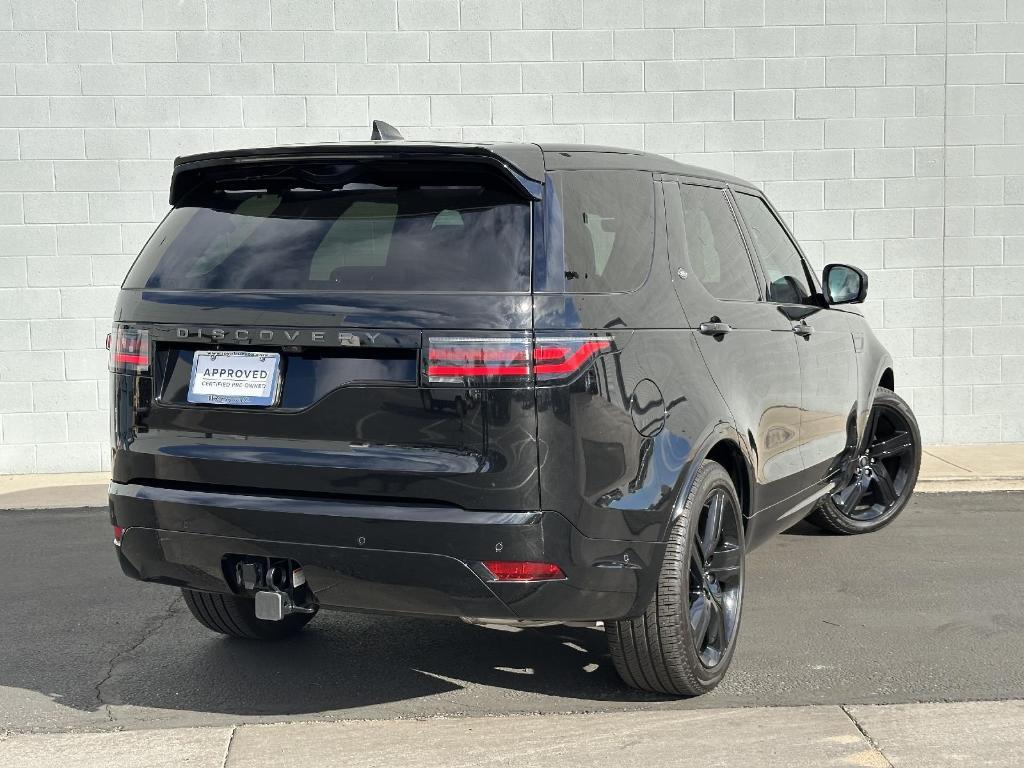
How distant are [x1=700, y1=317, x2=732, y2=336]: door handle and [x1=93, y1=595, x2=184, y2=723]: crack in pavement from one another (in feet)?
7.61

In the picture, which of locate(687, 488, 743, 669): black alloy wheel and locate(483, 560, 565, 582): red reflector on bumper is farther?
locate(687, 488, 743, 669): black alloy wheel

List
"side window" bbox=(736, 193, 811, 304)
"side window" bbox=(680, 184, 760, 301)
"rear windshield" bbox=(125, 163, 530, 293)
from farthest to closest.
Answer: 1. "side window" bbox=(736, 193, 811, 304)
2. "side window" bbox=(680, 184, 760, 301)
3. "rear windshield" bbox=(125, 163, 530, 293)

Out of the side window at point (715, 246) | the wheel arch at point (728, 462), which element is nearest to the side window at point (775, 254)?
the side window at point (715, 246)

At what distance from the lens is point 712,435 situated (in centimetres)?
391

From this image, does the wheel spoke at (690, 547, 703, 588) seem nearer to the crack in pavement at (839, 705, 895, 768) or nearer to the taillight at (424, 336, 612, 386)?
the crack in pavement at (839, 705, 895, 768)

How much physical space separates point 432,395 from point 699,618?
1.31 metres

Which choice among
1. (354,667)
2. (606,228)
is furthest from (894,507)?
(606,228)

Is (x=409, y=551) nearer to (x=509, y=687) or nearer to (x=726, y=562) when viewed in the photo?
(x=509, y=687)

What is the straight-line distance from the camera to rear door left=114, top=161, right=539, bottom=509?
10.9 ft

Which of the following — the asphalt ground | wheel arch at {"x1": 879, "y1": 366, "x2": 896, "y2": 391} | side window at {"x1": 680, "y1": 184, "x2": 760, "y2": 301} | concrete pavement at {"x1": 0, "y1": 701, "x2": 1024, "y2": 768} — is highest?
side window at {"x1": 680, "y1": 184, "x2": 760, "y2": 301}

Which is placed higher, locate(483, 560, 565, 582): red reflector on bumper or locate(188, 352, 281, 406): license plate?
locate(188, 352, 281, 406): license plate

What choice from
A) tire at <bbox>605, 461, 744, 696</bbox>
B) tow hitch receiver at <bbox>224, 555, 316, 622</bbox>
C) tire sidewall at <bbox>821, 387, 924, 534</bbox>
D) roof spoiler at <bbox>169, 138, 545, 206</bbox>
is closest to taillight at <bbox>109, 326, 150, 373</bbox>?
roof spoiler at <bbox>169, 138, 545, 206</bbox>

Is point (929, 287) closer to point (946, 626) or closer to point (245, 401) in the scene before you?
point (946, 626)

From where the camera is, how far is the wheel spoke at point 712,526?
4031mm
